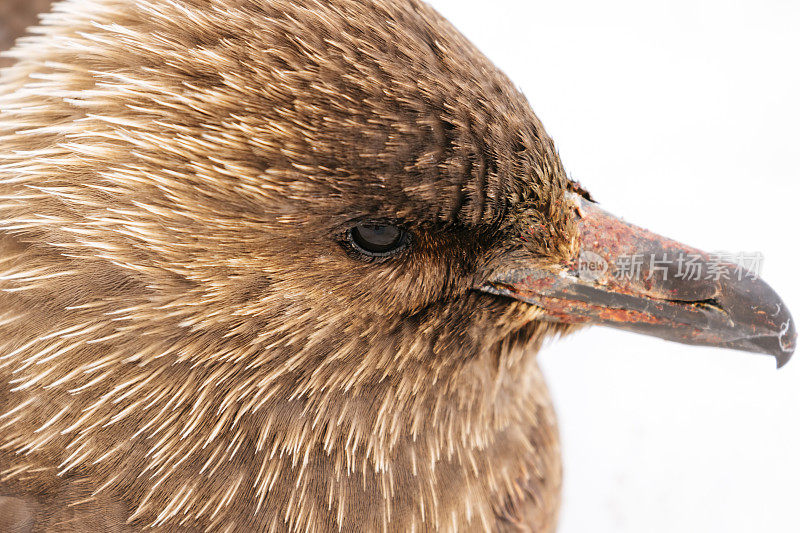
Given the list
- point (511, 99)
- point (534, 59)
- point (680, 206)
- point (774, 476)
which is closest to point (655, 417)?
point (774, 476)

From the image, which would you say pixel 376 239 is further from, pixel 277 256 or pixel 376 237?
pixel 277 256

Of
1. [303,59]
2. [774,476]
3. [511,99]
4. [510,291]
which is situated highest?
[511,99]

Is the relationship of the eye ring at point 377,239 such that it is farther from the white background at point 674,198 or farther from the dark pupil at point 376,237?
the white background at point 674,198

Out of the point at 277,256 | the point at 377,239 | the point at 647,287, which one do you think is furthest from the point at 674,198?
the point at 277,256

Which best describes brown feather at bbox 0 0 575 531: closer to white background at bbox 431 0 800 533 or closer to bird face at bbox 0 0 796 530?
bird face at bbox 0 0 796 530

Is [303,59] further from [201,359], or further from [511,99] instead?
[201,359]

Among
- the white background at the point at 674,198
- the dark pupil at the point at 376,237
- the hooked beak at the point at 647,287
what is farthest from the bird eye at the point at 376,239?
the white background at the point at 674,198

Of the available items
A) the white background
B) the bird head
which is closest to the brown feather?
the bird head
